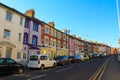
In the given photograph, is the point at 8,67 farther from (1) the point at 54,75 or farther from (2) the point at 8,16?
(2) the point at 8,16

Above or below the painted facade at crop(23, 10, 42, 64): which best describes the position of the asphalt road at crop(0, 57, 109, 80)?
below

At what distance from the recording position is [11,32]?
28.9 metres

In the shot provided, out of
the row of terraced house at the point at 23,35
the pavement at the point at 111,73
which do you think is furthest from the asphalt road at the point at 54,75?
the row of terraced house at the point at 23,35

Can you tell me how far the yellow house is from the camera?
2677 cm

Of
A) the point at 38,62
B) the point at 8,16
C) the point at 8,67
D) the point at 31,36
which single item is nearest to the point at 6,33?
the point at 8,16

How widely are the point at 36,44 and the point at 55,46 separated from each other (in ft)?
43.7

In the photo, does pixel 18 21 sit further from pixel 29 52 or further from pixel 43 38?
pixel 43 38

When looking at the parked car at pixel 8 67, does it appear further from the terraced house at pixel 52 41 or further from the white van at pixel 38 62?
the terraced house at pixel 52 41

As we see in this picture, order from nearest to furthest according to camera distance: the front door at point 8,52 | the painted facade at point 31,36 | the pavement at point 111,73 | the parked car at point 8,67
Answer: the pavement at point 111,73, the parked car at point 8,67, the front door at point 8,52, the painted facade at point 31,36

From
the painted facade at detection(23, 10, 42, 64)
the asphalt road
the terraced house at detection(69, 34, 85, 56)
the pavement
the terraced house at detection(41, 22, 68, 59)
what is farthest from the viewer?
the terraced house at detection(69, 34, 85, 56)

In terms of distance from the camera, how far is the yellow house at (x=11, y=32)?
2677 centimetres

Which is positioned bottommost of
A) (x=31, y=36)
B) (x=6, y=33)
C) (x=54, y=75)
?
(x=54, y=75)

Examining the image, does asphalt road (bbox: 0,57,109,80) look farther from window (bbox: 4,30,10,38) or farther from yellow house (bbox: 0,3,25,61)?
window (bbox: 4,30,10,38)

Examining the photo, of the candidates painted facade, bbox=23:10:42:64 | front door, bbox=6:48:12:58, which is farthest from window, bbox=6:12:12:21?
front door, bbox=6:48:12:58
